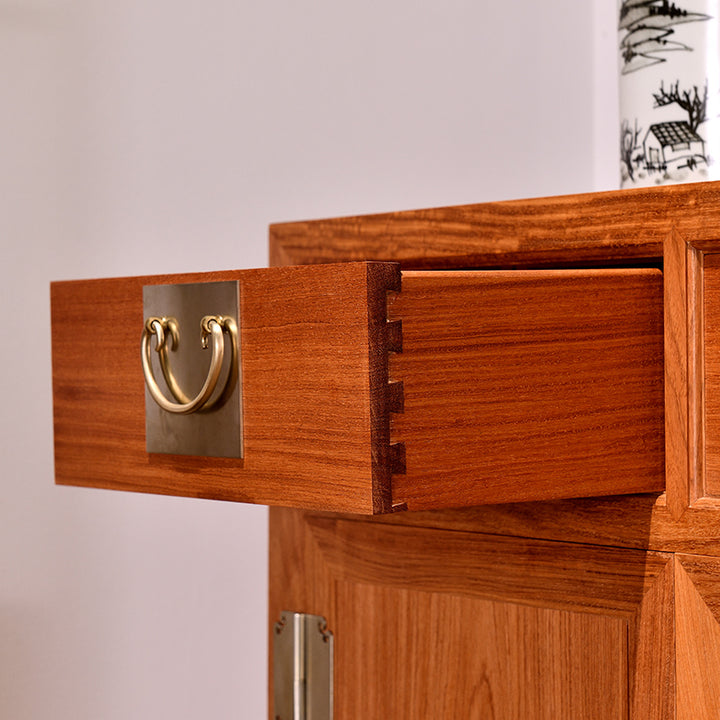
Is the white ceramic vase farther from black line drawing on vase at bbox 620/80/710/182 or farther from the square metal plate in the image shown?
the square metal plate

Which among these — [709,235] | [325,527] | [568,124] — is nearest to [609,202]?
[709,235]

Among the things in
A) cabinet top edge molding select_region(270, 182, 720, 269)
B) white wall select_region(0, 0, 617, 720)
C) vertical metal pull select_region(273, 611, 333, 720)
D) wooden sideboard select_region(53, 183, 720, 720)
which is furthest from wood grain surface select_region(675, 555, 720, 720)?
white wall select_region(0, 0, 617, 720)

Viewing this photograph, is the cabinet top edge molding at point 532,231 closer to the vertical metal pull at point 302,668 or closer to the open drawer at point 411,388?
the open drawer at point 411,388

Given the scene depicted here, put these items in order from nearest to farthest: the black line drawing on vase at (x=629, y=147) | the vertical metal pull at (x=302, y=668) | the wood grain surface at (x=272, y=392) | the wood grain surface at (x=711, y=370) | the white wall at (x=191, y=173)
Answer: the wood grain surface at (x=272, y=392) < the wood grain surface at (x=711, y=370) < the black line drawing on vase at (x=629, y=147) < the vertical metal pull at (x=302, y=668) < the white wall at (x=191, y=173)

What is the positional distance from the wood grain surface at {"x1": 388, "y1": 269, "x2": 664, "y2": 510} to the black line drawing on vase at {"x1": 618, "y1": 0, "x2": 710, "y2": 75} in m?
0.17

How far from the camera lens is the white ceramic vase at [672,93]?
2.43 ft

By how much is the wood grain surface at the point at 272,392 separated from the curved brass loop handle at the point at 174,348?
0.04 ft

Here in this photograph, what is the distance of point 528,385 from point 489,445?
0.04 metres

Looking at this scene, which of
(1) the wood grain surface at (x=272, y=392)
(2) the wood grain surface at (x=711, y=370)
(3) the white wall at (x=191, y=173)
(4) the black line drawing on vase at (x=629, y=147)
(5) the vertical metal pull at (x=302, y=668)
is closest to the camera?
(1) the wood grain surface at (x=272, y=392)

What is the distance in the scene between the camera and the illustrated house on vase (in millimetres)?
742

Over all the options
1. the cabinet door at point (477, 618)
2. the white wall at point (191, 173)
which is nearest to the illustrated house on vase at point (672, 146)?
the cabinet door at point (477, 618)

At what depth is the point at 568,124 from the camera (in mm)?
1569

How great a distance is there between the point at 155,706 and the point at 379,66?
0.80m

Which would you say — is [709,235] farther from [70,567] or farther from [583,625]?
[70,567]
